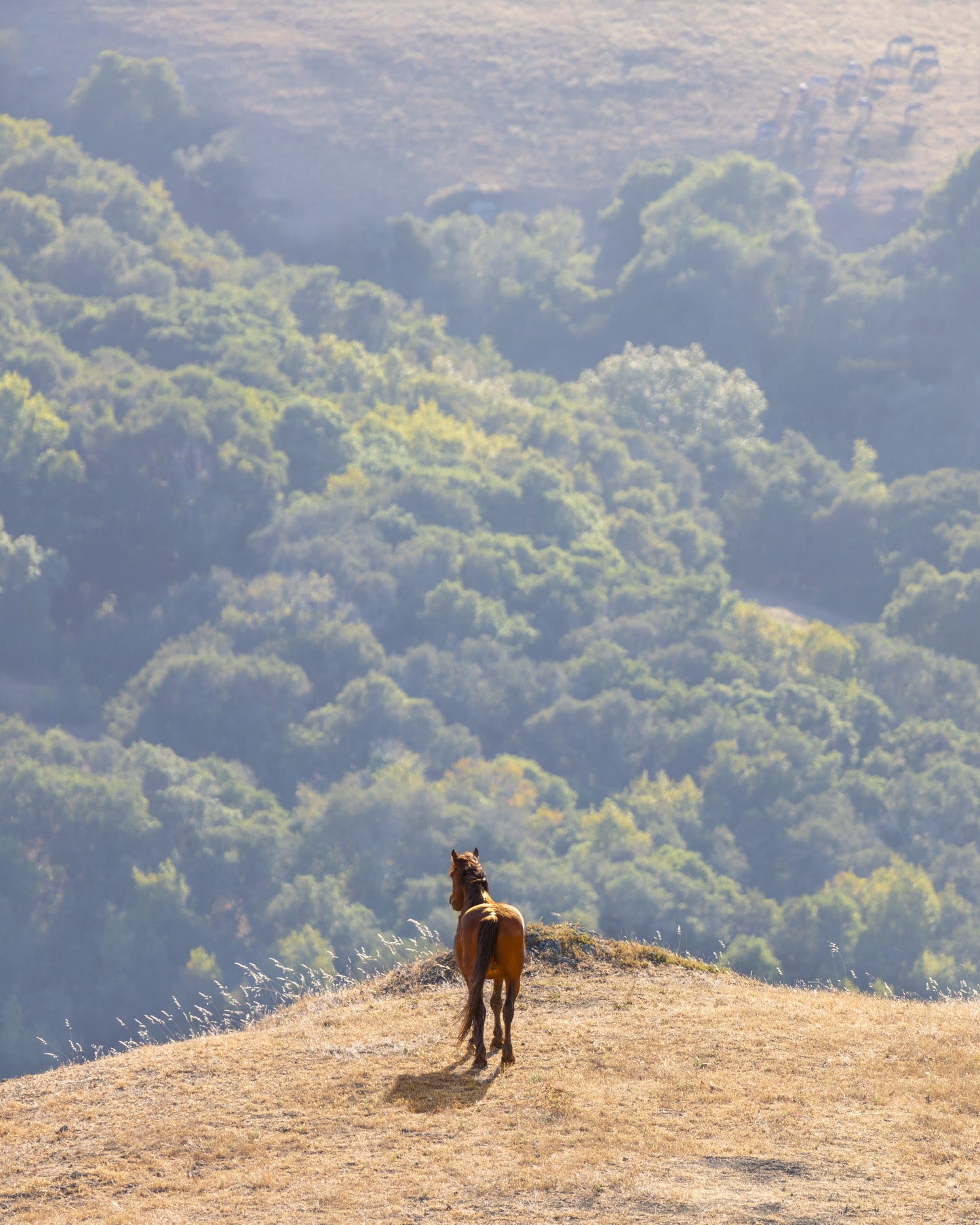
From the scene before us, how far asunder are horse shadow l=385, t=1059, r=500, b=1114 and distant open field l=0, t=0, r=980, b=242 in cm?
11574

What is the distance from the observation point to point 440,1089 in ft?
42.2

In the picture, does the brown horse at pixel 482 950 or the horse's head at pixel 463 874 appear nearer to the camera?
the brown horse at pixel 482 950

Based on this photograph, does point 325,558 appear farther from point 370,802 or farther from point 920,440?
point 920,440

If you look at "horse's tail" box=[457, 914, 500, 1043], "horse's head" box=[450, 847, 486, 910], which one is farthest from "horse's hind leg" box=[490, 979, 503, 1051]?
"horse's head" box=[450, 847, 486, 910]

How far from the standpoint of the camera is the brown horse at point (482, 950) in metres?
12.8

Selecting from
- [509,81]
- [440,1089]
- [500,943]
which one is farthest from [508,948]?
[509,81]

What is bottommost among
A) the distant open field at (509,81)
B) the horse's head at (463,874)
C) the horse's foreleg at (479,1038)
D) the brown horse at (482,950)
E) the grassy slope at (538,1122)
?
the grassy slope at (538,1122)

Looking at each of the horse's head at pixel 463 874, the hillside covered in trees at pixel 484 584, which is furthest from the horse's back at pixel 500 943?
the hillside covered in trees at pixel 484 584

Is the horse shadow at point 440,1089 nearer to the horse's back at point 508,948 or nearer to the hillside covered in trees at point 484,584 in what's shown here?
the horse's back at point 508,948

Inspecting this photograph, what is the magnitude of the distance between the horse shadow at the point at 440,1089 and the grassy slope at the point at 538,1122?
0.02m

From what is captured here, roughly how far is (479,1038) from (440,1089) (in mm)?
609

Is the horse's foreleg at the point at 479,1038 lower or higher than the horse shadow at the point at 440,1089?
higher

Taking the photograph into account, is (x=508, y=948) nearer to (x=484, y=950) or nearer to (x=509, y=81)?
(x=484, y=950)

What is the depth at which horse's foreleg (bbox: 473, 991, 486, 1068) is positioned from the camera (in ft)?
43.1
